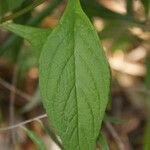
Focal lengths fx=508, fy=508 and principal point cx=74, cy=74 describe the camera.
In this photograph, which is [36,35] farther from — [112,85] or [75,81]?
[112,85]

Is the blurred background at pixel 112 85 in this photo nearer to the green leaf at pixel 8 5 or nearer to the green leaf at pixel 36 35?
the green leaf at pixel 8 5

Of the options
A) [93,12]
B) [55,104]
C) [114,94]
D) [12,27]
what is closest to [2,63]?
[114,94]

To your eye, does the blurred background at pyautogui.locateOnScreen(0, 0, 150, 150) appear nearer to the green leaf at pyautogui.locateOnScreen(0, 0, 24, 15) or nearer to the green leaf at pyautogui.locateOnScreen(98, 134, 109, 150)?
the green leaf at pyautogui.locateOnScreen(0, 0, 24, 15)

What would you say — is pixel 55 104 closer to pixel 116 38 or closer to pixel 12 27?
pixel 12 27

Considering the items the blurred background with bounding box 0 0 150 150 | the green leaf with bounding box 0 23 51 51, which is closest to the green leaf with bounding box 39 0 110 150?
the green leaf with bounding box 0 23 51 51

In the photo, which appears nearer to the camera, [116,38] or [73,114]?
[73,114]
